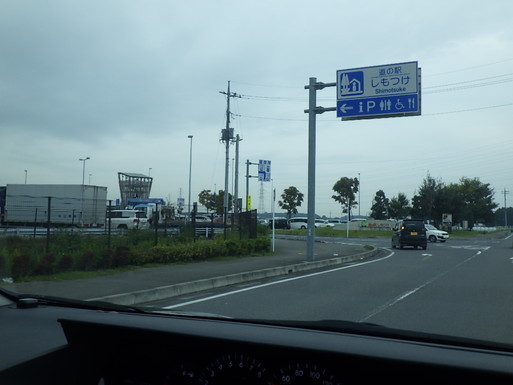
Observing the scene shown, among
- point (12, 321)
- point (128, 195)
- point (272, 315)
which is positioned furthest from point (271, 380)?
point (128, 195)

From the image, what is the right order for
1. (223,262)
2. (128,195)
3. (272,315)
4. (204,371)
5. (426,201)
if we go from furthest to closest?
1. (426,201)
2. (128,195)
3. (223,262)
4. (272,315)
5. (204,371)

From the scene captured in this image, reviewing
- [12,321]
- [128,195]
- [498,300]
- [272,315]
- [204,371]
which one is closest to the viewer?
[204,371]

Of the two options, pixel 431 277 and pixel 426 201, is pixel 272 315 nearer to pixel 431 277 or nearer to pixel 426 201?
pixel 431 277

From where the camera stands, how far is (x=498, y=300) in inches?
381

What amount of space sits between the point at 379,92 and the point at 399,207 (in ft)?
235

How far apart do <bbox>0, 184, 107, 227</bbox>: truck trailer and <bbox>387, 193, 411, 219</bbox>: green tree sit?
59091 millimetres

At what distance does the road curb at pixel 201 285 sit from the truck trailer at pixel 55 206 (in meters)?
4.75

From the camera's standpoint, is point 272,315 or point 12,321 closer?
point 12,321

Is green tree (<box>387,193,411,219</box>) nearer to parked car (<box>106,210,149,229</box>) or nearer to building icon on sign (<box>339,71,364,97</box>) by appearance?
parked car (<box>106,210,149,229</box>)

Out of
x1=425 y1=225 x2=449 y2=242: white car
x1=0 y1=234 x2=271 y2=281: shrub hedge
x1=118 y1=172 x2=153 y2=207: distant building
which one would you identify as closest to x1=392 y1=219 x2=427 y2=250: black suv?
x1=425 y1=225 x2=449 y2=242: white car

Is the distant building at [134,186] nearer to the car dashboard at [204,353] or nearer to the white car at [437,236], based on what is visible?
the white car at [437,236]

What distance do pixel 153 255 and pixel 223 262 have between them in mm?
2701

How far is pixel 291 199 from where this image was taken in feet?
283

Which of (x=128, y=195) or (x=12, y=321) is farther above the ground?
(x=128, y=195)
